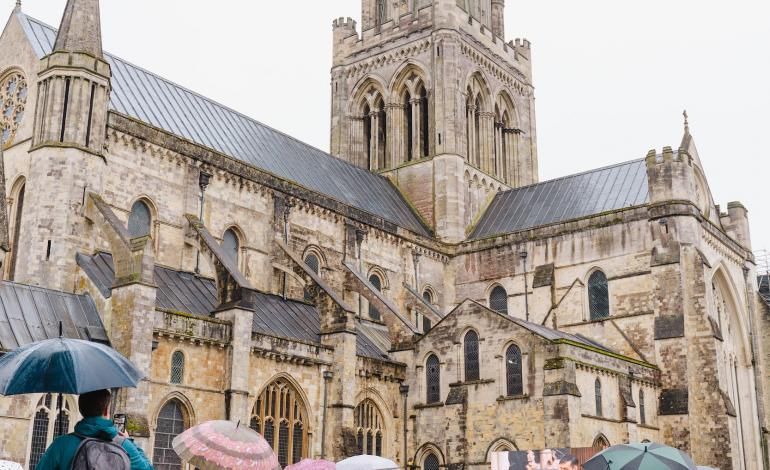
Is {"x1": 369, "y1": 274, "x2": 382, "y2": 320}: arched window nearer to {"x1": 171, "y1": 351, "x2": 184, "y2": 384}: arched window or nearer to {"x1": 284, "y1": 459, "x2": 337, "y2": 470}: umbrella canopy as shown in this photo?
{"x1": 171, "y1": 351, "x2": 184, "y2": 384}: arched window

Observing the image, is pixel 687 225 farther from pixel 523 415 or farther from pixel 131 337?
pixel 131 337

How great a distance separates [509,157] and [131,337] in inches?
1264

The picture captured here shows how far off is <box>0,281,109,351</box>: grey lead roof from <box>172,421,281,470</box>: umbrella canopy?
10.1 meters

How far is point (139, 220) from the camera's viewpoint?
98.9 feet

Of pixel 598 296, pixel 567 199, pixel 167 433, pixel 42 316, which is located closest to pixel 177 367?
pixel 167 433

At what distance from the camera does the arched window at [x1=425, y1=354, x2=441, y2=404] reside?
32.9 m

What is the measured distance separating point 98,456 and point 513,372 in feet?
84.8

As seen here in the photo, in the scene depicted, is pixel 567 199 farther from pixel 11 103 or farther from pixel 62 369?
pixel 62 369

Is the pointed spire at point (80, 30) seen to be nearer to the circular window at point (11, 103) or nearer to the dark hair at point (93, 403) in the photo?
the circular window at point (11, 103)

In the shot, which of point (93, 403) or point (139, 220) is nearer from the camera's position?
point (93, 403)

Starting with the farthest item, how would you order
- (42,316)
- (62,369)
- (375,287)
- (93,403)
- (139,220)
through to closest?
(375,287), (139,220), (42,316), (62,369), (93,403)

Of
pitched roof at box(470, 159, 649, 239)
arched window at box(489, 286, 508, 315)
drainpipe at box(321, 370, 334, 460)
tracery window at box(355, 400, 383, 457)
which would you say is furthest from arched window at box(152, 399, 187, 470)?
pitched roof at box(470, 159, 649, 239)

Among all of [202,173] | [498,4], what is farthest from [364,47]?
[202,173]

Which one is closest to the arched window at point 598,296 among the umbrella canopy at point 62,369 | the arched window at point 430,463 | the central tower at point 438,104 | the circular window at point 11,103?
the central tower at point 438,104
